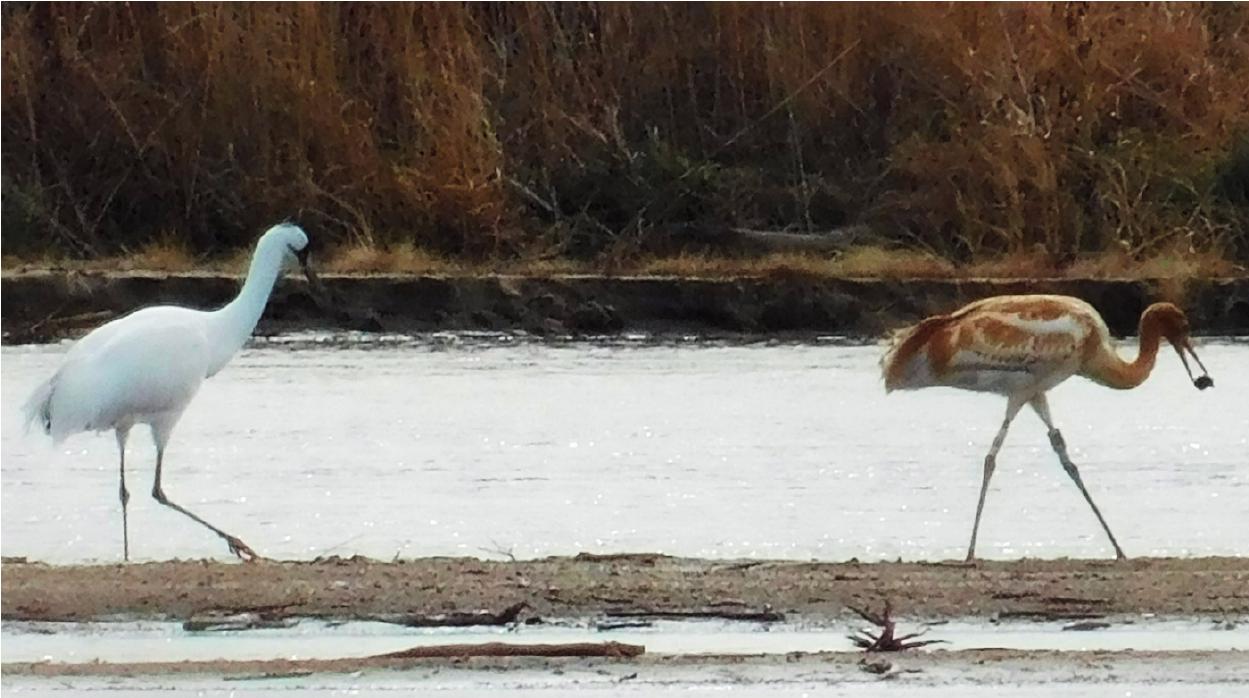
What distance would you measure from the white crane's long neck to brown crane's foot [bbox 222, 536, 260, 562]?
0.94 metres

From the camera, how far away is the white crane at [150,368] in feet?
32.1

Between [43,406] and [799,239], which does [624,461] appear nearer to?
[43,406]

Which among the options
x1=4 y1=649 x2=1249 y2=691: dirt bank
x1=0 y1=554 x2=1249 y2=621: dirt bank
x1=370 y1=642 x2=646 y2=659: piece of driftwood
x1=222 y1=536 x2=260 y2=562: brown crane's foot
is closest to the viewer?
x1=4 y1=649 x2=1249 y2=691: dirt bank

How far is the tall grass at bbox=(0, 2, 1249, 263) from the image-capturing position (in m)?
20.3

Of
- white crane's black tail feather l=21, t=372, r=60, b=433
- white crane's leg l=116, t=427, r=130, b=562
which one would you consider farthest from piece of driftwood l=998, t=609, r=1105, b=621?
white crane's black tail feather l=21, t=372, r=60, b=433

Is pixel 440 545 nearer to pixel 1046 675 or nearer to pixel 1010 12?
pixel 1046 675

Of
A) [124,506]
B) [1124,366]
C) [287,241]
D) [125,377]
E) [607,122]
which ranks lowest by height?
[124,506]

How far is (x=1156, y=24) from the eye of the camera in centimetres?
2142

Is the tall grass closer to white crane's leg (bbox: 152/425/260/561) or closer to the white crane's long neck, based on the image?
the white crane's long neck

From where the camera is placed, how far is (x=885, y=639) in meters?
7.64

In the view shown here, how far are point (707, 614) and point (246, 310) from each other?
295 centimetres

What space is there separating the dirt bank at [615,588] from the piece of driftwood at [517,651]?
25.0 inches

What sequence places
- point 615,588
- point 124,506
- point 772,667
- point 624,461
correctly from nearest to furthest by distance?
1. point 772,667
2. point 615,588
3. point 124,506
4. point 624,461

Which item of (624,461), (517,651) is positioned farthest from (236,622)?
(624,461)
